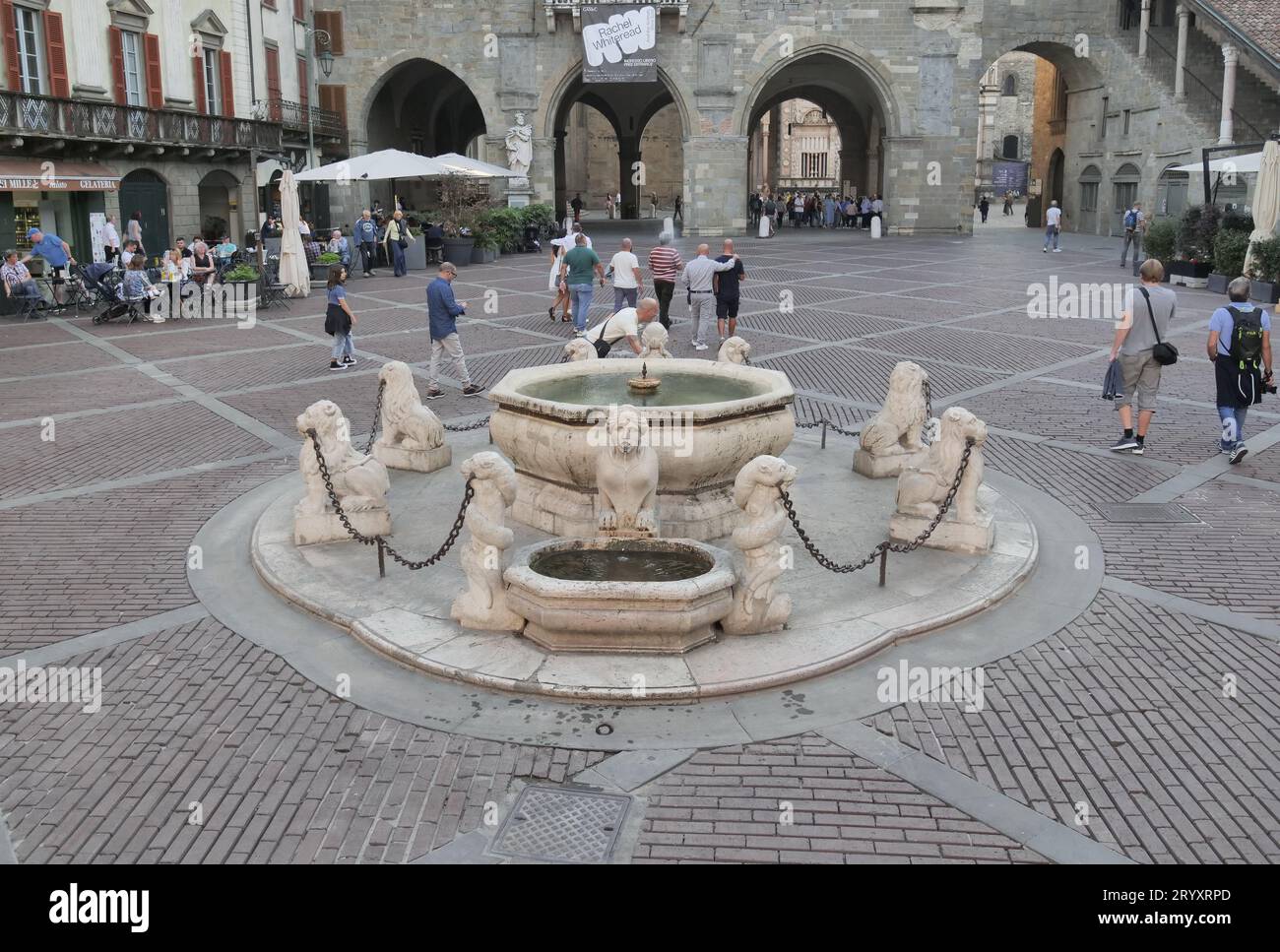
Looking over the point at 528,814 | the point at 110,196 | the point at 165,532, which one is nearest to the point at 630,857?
the point at 528,814

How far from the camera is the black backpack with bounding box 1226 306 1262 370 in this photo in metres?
9.91

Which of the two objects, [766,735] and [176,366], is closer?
[766,735]

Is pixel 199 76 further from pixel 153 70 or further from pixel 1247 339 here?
pixel 1247 339

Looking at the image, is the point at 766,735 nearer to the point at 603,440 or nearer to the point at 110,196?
the point at 603,440

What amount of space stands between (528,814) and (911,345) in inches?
514

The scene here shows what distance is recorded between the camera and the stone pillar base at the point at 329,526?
797 cm

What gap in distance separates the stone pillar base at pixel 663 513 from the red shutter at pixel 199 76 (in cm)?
2624

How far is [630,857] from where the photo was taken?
4457 mm

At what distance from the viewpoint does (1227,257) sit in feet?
75.4

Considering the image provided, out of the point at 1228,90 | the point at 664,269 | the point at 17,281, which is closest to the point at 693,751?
the point at 664,269

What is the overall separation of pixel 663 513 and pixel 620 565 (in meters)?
1.34

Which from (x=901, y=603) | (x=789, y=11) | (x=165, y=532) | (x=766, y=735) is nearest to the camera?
(x=766, y=735)

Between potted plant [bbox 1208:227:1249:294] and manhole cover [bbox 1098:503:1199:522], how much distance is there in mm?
16146

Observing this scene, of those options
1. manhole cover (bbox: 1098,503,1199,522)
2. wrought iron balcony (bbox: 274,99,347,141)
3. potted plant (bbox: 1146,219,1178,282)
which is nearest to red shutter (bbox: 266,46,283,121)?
wrought iron balcony (bbox: 274,99,347,141)
